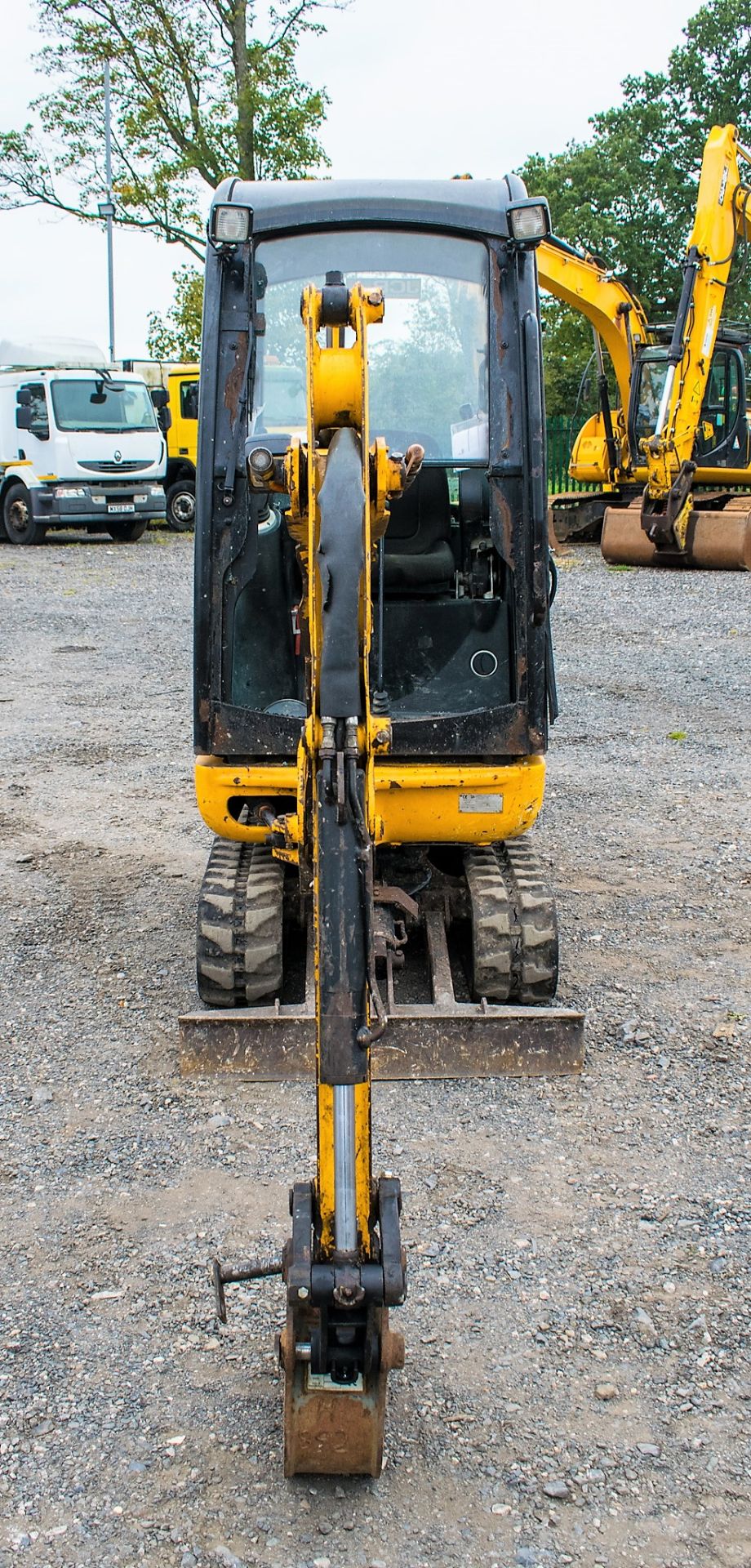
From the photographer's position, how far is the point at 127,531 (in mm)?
21719

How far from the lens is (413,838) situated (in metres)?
4.54

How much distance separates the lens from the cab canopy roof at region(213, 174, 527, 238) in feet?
14.6

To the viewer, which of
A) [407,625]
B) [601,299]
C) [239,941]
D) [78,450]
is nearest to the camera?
[239,941]

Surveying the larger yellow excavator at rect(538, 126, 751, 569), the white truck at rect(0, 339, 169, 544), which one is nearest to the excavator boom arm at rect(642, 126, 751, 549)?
the larger yellow excavator at rect(538, 126, 751, 569)

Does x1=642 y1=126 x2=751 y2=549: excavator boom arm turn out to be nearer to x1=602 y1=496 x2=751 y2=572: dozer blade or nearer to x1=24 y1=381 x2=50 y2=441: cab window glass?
x1=602 y1=496 x2=751 y2=572: dozer blade

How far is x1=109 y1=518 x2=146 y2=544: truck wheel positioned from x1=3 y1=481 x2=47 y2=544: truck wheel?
1057mm

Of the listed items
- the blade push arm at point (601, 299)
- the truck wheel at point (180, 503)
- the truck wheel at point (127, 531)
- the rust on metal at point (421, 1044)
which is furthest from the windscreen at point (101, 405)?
the rust on metal at point (421, 1044)

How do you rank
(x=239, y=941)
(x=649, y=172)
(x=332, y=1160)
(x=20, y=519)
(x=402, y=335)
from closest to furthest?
(x=332, y=1160), (x=239, y=941), (x=402, y=335), (x=20, y=519), (x=649, y=172)

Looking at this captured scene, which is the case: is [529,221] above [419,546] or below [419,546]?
above

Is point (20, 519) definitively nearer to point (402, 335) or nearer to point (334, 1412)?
point (402, 335)

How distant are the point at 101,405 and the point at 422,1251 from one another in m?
18.5

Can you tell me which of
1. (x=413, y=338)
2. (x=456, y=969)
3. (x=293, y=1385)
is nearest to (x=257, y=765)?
(x=456, y=969)

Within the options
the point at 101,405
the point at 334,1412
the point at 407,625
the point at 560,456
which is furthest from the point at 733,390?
the point at 334,1412

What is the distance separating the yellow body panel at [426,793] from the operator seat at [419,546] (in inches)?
30.0
